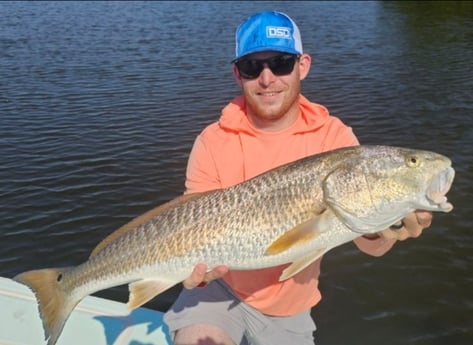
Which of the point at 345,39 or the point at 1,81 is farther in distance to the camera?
the point at 345,39

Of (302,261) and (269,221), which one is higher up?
(269,221)

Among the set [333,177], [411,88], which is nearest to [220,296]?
[333,177]

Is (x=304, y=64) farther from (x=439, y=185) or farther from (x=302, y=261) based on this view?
(x=302, y=261)

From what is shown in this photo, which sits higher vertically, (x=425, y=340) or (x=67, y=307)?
(x=67, y=307)

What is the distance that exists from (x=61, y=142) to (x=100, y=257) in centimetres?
1062

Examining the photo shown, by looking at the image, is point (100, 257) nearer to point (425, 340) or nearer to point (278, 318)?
point (278, 318)

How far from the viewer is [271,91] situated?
4.53 metres

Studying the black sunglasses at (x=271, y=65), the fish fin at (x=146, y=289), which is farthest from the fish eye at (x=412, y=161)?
the fish fin at (x=146, y=289)

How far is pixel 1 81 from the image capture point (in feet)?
64.2

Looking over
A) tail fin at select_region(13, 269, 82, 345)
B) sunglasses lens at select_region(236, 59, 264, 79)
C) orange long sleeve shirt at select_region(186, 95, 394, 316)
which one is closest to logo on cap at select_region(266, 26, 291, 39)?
sunglasses lens at select_region(236, 59, 264, 79)

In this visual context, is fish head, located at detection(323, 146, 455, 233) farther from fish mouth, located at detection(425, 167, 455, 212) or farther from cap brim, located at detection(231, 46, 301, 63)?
cap brim, located at detection(231, 46, 301, 63)

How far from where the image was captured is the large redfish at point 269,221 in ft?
12.6

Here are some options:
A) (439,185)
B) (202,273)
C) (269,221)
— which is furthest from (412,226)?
(202,273)

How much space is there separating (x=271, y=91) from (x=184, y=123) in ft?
37.2
